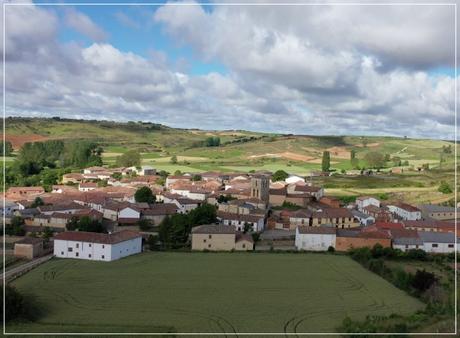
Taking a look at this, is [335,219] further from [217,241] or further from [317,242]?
[217,241]

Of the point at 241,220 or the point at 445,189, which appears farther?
the point at 445,189

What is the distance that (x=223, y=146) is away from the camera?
14312cm

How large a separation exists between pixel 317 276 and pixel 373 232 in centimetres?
1055

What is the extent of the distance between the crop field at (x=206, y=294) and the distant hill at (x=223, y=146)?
208ft

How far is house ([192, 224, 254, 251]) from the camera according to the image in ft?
121

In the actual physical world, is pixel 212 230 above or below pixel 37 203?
below

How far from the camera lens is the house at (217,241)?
121 feet

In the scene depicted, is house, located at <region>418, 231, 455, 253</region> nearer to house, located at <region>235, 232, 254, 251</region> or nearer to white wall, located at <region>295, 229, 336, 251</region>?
white wall, located at <region>295, 229, 336, 251</region>

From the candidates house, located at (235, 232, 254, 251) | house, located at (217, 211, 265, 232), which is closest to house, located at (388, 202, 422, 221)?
house, located at (217, 211, 265, 232)

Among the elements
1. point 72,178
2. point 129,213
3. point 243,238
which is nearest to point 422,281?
point 243,238

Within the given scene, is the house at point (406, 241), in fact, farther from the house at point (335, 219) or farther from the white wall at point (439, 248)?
the house at point (335, 219)

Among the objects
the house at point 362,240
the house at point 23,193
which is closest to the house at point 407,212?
the house at point 362,240

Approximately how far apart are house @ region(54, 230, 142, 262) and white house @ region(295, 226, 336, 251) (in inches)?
534

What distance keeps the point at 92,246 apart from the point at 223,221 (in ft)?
46.0
